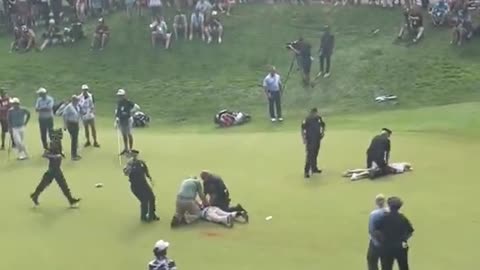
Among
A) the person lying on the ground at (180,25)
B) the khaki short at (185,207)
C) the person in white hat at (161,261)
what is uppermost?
the person in white hat at (161,261)

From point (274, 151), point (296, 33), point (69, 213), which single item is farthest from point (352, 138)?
point (296, 33)

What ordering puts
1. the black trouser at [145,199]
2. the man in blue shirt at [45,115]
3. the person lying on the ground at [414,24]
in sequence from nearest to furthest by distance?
the black trouser at [145,199] < the man in blue shirt at [45,115] < the person lying on the ground at [414,24]

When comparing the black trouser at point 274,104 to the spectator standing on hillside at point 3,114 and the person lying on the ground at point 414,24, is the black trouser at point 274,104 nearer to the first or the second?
the person lying on the ground at point 414,24

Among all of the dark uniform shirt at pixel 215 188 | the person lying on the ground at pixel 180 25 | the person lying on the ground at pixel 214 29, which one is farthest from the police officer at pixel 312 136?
the person lying on the ground at pixel 180 25

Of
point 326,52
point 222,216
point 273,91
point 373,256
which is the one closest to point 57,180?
point 222,216

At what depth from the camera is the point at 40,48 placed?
133 ft

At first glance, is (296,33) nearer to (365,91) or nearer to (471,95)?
(365,91)

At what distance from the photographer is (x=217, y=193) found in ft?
65.4

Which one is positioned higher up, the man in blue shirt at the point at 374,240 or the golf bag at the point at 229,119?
the man in blue shirt at the point at 374,240

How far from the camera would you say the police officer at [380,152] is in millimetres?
22125

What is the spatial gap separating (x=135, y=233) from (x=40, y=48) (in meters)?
22.4

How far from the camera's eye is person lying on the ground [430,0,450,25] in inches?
1423

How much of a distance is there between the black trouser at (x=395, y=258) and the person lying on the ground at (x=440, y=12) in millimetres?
22445

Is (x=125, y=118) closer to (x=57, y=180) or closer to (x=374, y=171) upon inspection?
(x=57, y=180)
